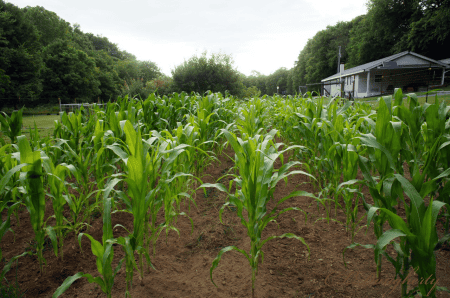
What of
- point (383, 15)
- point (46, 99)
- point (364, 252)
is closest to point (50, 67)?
point (46, 99)

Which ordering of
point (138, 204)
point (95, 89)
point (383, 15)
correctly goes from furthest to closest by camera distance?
point (95, 89) → point (383, 15) → point (138, 204)

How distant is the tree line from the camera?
→ 20391 mm

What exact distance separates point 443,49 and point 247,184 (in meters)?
39.0

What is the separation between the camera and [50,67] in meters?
29.1

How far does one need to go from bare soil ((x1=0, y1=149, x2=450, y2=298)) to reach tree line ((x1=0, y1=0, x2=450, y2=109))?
4.96 meters

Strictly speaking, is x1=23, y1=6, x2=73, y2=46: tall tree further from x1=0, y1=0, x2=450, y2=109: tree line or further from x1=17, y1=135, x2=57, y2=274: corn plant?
x1=17, y1=135, x2=57, y2=274: corn plant

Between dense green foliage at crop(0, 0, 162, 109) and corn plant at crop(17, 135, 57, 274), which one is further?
dense green foliage at crop(0, 0, 162, 109)

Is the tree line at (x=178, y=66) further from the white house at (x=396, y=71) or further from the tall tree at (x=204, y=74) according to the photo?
the white house at (x=396, y=71)

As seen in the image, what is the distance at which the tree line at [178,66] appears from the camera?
2039 cm

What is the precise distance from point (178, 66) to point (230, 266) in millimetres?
20440

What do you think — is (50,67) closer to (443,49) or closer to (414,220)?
(414,220)

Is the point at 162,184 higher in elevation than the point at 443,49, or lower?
lower

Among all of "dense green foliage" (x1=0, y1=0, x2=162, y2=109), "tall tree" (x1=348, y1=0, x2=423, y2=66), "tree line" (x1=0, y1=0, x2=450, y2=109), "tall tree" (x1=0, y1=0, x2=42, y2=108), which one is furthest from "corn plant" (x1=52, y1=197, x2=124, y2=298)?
"tall tree" (x1=348, y1=0, x2=423, y2=66)

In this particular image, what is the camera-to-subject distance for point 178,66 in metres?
20.3
